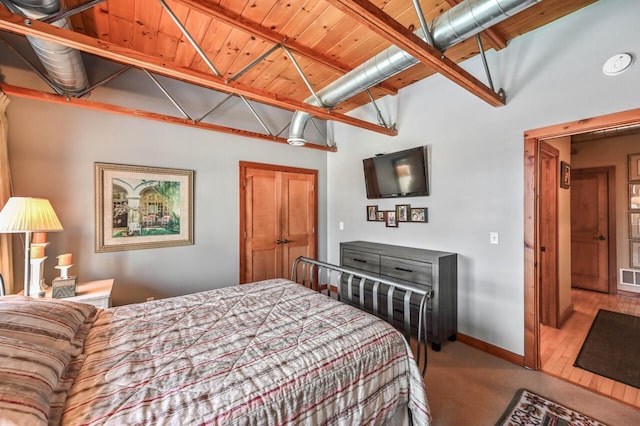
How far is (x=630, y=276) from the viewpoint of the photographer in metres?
4.24

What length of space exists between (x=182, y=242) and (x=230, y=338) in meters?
2.26

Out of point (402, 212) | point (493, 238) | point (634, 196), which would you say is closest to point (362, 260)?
point (402, 212)

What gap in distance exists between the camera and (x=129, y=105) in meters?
2.97

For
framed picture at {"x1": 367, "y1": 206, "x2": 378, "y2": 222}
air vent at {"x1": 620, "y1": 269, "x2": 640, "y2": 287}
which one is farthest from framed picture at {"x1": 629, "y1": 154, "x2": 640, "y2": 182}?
framed picture at {"x1": 367, "y1": 206, "x2": 378, "y2": 222}

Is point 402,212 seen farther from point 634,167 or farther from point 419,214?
point 634,167

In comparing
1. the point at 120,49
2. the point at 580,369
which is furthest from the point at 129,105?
the point at 580,369

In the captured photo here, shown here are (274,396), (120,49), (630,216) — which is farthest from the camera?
(630,216)

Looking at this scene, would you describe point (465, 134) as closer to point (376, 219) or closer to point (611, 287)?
point (376, 219)

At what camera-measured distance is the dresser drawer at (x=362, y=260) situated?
3229 mm

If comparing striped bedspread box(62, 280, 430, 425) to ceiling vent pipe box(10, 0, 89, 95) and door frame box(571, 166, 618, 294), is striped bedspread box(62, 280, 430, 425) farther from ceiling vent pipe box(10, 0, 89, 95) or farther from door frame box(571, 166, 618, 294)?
door frame box(571, 166, 618, 294)

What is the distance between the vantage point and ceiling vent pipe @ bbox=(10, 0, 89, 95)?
155 centimetres

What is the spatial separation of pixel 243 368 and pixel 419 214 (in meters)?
2.72

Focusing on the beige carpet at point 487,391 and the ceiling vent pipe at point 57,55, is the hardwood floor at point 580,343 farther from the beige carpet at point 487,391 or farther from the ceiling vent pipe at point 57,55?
the ceiling vent pipe at point 57,55

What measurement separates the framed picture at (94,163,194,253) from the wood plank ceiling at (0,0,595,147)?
4.13 ft
